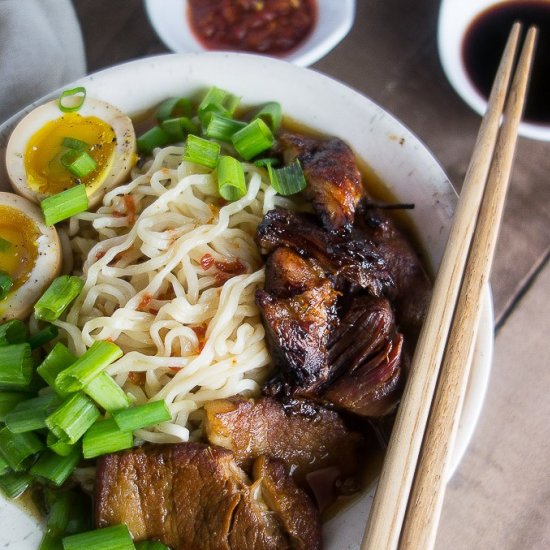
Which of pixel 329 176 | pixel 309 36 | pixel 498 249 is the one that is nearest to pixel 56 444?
pixel 329 176

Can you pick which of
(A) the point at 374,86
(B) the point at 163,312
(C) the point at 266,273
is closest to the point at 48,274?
(B) the point at 163,312

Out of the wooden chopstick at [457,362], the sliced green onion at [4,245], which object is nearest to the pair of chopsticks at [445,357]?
the wooden chopstick at [457,362]

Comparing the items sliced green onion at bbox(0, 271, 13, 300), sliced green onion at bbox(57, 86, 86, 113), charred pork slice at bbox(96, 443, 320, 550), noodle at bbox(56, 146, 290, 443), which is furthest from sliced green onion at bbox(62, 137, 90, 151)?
charred pork slice at bbox(96, 443, 320, 550)

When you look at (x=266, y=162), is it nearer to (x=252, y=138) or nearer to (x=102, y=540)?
(x=252, y=138)

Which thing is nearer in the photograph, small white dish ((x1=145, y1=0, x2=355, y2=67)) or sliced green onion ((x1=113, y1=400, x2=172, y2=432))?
sliced green onion ((x1=113, y1=400, x2=172, y2=432))

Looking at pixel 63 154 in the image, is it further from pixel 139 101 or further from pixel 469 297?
pixel 469 297

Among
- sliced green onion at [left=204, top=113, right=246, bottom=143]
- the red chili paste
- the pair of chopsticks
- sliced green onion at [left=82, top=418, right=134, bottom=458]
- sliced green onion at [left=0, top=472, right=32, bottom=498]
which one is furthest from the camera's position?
the red chili paste

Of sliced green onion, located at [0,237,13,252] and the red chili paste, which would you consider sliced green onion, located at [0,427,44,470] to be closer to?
sliced green onion, located at [0,237,13,252]
